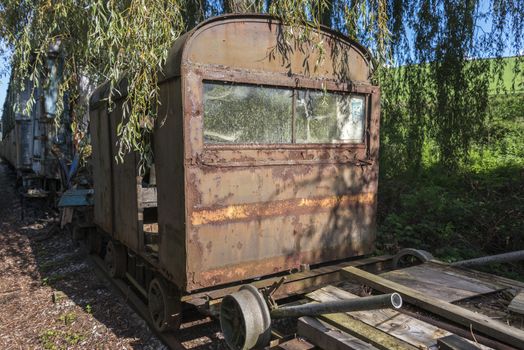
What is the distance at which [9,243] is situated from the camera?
8.45 m

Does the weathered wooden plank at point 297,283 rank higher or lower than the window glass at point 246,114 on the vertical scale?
lower

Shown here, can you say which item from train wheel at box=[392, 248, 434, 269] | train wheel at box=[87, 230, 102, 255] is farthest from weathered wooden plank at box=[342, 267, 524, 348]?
train wheel at box=[87, 230, 102, 255]

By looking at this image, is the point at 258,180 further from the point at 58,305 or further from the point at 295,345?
the point at 58,305

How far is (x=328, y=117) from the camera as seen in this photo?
434 centimetres

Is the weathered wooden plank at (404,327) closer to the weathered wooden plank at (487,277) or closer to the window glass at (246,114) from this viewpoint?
the weathered wooden plank at (487,277)

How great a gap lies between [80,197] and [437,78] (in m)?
6.69

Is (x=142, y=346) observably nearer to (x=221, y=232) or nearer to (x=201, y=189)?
(x=221, y=232)

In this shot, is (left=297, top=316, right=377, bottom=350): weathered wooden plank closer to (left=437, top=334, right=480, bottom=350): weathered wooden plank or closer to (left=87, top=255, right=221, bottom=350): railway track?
(left=437, top=334, right=480, bottom=350): weathered wooden plank

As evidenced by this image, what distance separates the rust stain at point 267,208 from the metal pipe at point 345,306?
92 centimetres

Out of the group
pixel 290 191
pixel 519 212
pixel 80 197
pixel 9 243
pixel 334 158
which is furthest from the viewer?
pixel 9 243

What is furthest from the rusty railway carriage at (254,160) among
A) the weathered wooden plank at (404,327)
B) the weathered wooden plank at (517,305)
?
the weathered wooden plank at (517,305)

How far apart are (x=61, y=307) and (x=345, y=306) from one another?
404 centimetres

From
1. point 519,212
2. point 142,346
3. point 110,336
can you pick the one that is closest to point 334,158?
point 142,346

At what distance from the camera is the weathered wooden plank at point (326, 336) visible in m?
2.50
